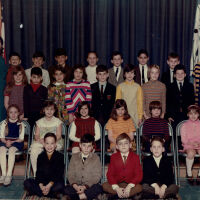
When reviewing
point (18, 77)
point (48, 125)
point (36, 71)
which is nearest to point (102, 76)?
point (36, 71)

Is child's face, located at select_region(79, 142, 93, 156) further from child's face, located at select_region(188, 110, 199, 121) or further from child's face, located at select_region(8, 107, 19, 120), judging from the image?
child's face, located at select_region(188, 110, 199, 121)

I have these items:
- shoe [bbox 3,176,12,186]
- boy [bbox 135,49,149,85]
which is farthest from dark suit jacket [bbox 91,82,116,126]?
shoe [bbox 3,176,12,186]

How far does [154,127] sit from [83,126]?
0.83m

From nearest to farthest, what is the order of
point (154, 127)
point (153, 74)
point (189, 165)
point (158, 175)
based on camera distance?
point (158, 175)
point (189, 165)
point (154, 127)
point (153, 74)

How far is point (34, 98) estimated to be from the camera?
5422mm

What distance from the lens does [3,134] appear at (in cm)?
516

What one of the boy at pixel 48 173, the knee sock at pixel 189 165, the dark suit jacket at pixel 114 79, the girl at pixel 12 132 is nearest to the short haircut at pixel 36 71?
the girl at pixel 12 132

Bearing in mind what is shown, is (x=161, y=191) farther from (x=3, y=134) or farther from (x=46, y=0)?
(x=46, y=0)

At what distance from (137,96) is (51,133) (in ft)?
4.21

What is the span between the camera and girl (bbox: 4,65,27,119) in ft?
18.2

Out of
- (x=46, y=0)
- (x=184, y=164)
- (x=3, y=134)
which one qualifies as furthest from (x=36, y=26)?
(x=184, y=164)

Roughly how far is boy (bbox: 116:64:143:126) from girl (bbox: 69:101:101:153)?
0.52m

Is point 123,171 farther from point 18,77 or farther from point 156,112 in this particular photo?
point 18,77

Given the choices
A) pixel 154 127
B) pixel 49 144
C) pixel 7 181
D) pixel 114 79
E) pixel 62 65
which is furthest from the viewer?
pixel 62 65
